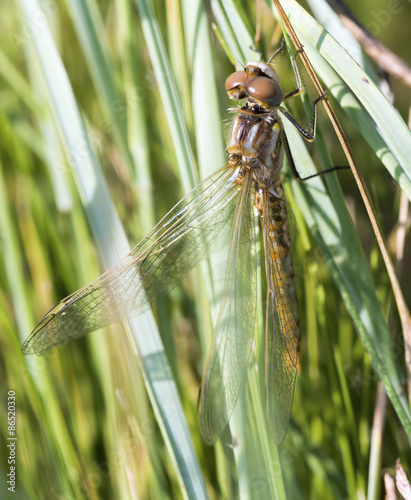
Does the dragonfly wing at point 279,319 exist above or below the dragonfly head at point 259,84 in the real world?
below

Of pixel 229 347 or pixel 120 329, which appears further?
pixel 120 329

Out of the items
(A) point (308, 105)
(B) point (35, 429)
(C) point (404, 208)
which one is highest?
(A) point (308, 105)

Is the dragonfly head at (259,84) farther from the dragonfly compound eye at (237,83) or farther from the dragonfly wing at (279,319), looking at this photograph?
the dragonfly wing at (279,319)

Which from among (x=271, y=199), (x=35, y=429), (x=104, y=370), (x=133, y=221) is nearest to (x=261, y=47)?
(x=271, y=199)

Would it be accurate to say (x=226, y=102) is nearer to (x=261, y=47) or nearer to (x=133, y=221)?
(x=261, y=47)

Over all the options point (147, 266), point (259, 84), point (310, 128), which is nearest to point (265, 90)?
point (259, 84)

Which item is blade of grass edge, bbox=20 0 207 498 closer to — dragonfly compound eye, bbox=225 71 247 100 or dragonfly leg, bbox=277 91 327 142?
dragonfly compound eye, bbox=225 71 247 100

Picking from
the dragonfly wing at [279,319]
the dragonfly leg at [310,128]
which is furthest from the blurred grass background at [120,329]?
the dragonfly leg at [310,128]

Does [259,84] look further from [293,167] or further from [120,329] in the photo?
[120,329]
